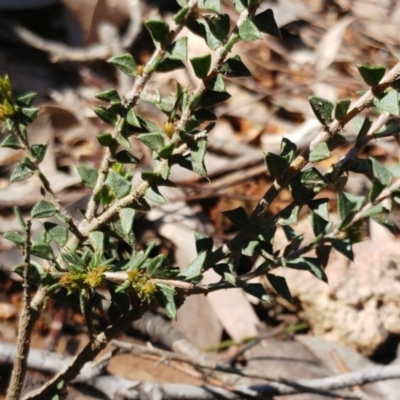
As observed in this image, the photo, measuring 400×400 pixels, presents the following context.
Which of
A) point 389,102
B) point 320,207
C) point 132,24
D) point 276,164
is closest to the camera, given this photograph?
point 389,102

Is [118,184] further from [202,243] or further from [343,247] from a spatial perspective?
[343,247]

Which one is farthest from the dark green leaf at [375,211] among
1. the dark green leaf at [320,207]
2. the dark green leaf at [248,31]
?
the dark green leaf at [248,31]

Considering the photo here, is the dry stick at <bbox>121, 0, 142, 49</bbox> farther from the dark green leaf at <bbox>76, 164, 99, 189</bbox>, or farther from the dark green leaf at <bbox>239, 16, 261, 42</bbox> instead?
the dark green leaf at <bbox>239, 16, 261, 42</bbox>

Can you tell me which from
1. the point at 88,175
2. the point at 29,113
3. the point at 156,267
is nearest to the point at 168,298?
the point at 156,267

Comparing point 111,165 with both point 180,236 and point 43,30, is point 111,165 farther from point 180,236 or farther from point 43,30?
point 43,30

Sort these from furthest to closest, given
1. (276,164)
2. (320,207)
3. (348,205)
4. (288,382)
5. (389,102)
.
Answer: (288,382) < (348,205) < (320,207) < (276,164) < (389,102)

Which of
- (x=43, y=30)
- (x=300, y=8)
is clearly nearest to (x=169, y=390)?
(x=43, y=30)

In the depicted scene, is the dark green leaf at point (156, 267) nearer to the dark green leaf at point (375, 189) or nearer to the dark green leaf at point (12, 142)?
the dark green leaf at point (12, 142)
